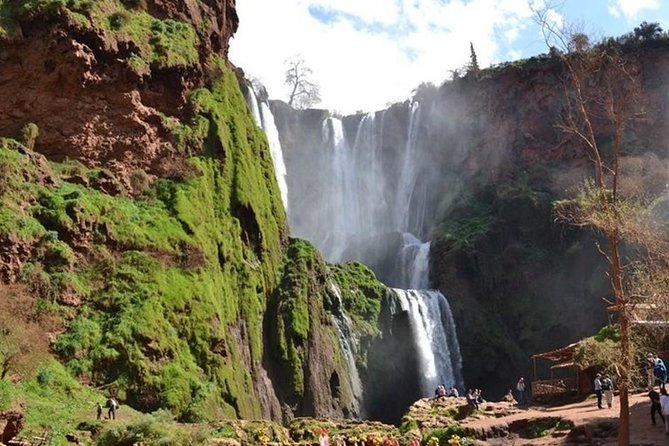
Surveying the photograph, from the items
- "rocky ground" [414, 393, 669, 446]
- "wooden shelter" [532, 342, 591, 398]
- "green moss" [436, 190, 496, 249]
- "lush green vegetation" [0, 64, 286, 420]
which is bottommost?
"rocky ground" [414, 393, 669, 446]

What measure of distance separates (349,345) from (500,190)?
80.9ft

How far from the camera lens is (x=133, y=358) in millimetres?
24000

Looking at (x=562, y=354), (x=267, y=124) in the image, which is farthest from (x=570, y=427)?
(x=267, y=124)

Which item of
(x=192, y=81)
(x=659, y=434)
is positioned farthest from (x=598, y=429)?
(x=192, y=81)

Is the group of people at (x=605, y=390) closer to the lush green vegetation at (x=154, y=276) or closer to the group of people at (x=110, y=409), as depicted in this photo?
the lush green vegetation at (x=154, y=276)

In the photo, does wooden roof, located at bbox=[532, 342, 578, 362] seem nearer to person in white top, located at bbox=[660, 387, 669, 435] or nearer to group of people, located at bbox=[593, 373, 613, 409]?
group of people, located at bbox=[593, 373, 613, 409]

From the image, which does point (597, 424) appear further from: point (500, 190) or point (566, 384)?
point (500, 190)

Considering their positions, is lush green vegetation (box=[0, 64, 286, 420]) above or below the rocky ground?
above

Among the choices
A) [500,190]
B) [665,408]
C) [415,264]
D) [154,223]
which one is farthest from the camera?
[500,190]

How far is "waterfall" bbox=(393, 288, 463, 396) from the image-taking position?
44.4 m

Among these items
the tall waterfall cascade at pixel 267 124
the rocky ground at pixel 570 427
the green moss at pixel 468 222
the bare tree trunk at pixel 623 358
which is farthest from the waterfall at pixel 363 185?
the bare tree trunk at pixel 623 358

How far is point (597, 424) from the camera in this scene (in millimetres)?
21969

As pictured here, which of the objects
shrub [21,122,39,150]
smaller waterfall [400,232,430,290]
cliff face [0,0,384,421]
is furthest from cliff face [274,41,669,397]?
shrub [21,122,39,150]

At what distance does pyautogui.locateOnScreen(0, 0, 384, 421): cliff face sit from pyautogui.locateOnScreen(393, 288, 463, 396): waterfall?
7.81 metres
